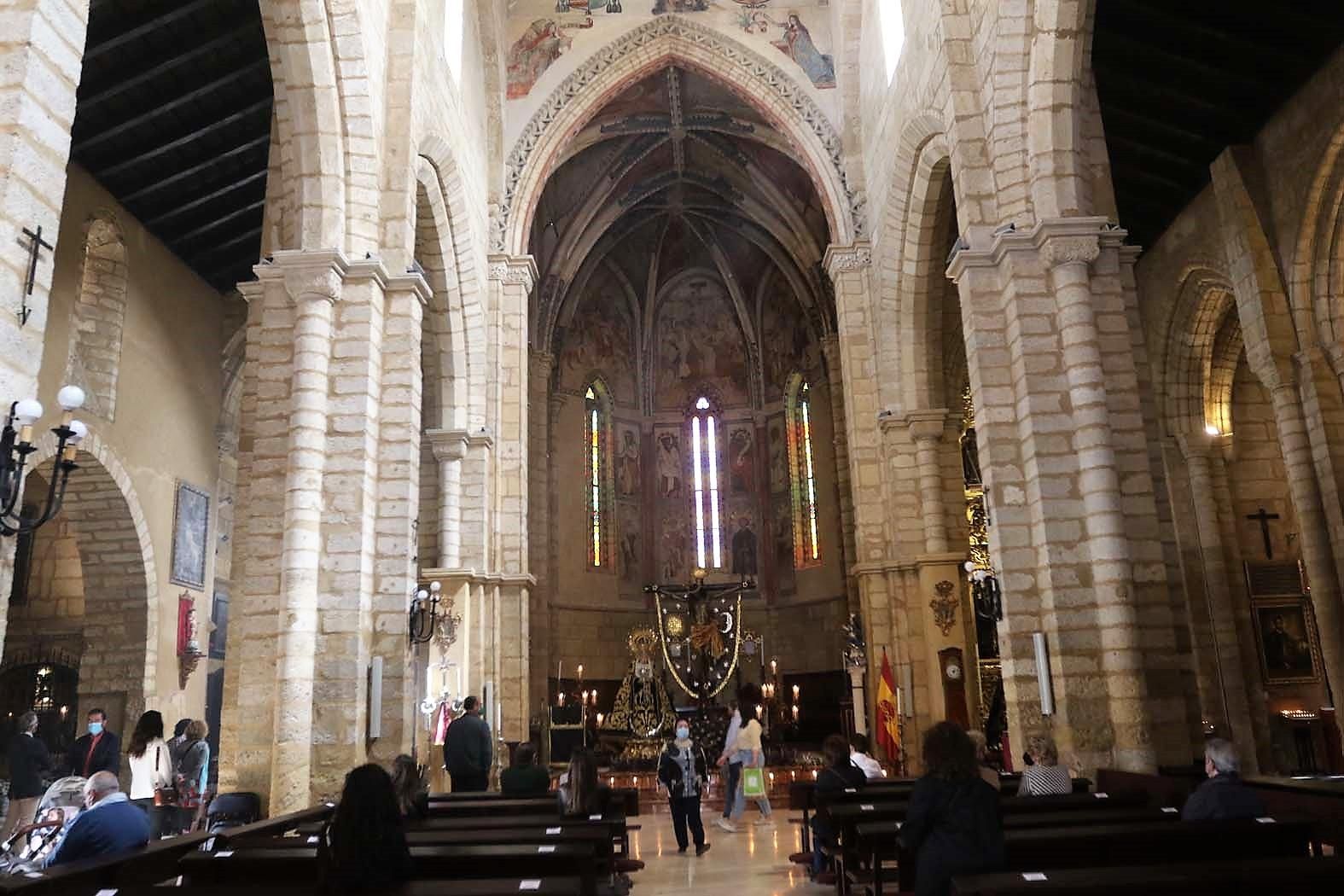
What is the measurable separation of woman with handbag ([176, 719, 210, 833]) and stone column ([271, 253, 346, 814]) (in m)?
1.11

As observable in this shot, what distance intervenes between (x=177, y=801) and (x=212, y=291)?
11.3 m

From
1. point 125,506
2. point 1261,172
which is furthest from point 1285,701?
point 125,506

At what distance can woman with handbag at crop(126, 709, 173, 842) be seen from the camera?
922 cm

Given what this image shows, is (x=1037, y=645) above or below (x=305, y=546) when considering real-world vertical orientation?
below

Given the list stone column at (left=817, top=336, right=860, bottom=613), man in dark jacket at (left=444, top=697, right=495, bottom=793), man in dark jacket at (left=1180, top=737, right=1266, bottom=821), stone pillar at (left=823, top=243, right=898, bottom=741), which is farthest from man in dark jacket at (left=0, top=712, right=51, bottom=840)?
stone column at (left=817, top=336, right=860, bottom=613)

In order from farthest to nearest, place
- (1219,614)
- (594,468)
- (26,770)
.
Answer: (594,468)
(1219,614)
(26,770)

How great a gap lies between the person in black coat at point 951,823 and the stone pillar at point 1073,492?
5411mm

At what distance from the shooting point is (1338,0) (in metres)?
12.4

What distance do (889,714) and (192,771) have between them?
→ 942 cm

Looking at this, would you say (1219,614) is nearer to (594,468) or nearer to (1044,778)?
(1044,778)

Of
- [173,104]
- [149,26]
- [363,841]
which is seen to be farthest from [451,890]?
[173,104]

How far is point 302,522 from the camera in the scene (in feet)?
31.9

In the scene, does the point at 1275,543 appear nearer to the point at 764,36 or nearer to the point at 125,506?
the point at 764,36

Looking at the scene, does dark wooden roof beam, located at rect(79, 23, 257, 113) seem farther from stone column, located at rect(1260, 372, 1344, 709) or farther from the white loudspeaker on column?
stone column, located at rect(1260, 372, 1344, 709)
